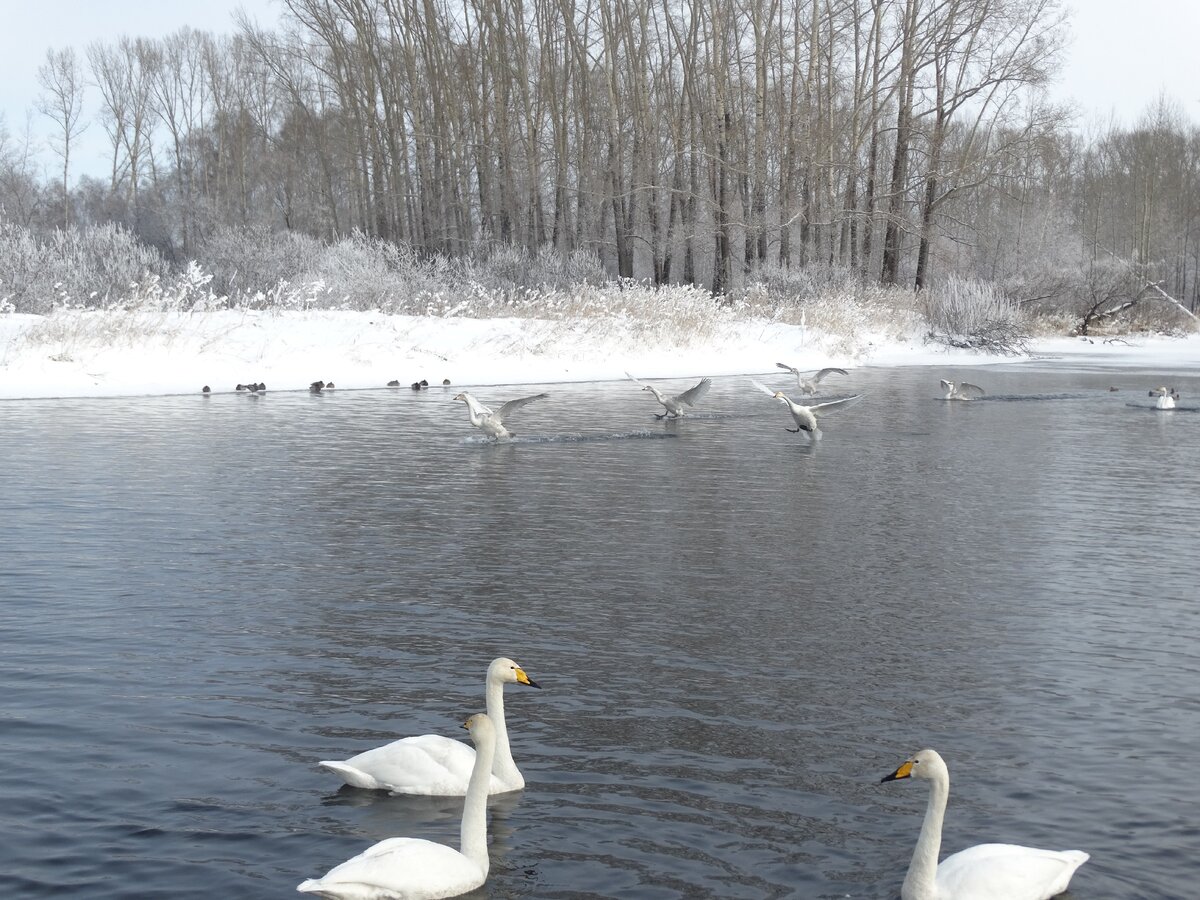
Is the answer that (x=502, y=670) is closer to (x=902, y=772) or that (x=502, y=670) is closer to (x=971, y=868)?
(x=902, y=772)

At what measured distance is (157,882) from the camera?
4852 mm

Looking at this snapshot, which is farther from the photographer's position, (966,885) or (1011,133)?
(1011,133)

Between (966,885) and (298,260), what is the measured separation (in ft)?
112

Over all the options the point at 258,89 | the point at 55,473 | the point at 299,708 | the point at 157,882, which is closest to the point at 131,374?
the point at 55,473

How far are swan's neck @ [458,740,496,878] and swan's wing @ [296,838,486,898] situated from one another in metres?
0.06

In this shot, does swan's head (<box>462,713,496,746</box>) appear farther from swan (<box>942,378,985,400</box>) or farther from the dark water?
swan (<box>942,378,985,400</box>)

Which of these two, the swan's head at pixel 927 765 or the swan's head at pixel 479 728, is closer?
the swan's head at pixel 927 765

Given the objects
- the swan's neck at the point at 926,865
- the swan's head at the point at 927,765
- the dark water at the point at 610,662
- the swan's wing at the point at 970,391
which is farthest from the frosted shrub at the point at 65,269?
the swan's neck at the point at 926,865

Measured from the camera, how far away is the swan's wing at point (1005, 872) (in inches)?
180

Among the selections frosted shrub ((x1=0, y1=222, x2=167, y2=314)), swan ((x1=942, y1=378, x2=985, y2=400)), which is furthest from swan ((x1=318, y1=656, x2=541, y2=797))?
frosted shrub ((x1=0, y1=222, x2=167, y2=314))

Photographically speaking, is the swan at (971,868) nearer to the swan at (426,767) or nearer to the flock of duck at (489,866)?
the flock of duck at (489,866)

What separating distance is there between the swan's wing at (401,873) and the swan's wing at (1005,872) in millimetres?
1735

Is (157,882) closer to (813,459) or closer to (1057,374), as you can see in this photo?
(813,459)

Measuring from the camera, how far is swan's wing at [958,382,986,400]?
2369 cm
